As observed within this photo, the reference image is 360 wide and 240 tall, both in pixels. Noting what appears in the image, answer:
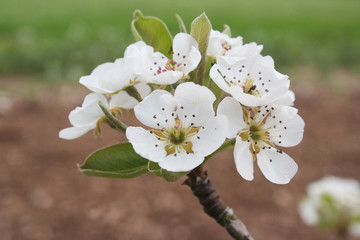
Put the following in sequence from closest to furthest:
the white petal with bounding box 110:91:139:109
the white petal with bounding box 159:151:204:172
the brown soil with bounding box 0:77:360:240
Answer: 1. the white petal with bounding box 159:151:204:172
2. the white petal with bounding box 110:91:139:109
3. the brown soil with bounding box 0:77:360:240

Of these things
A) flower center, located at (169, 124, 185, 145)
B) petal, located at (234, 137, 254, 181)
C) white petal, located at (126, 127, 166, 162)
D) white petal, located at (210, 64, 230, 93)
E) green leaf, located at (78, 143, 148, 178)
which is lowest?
green leaf, located at (78, 143, 148, 178)

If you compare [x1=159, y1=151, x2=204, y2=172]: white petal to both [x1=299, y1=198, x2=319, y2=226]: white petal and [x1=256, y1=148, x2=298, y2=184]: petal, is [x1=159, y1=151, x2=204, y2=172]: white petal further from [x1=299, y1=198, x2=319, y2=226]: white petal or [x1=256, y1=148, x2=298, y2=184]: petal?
[x1=299, y1=198, x2=319, y2=226]: white petal

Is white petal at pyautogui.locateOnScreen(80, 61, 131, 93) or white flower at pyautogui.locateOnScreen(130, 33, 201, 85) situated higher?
white flower at pyautogui.locateOnScreen(130, 33, 201, 85)

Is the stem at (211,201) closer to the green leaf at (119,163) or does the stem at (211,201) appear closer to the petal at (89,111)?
the green leaf at (119,163)

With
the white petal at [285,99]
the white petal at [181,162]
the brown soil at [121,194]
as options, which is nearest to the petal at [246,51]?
the white petal at [285,99]

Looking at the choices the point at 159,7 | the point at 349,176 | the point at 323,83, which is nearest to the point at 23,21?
the point at 159,7

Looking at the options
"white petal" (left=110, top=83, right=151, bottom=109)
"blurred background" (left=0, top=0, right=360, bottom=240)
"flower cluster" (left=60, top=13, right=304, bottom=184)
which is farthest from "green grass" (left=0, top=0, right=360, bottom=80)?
"flower cluster" (left=60, top=13, right=304, bottom=184)
